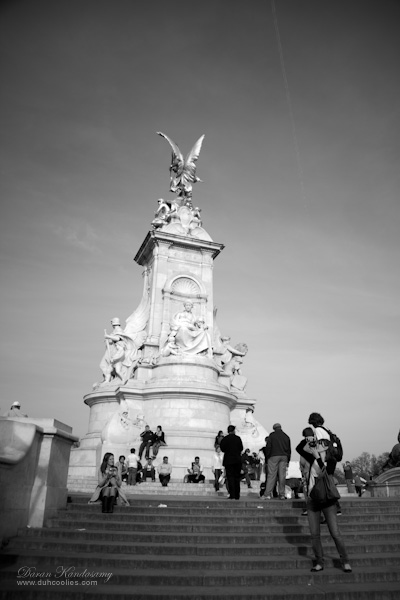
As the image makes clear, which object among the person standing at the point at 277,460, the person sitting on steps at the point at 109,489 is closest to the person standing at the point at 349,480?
the person standing at the point at 277,460

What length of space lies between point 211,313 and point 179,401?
24.8 ft

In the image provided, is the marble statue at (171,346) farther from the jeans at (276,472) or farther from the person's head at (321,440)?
the person's head at (321,440)

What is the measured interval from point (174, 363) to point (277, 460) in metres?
11.8

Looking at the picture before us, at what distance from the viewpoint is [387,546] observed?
7.10m

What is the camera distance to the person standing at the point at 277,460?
425 inches

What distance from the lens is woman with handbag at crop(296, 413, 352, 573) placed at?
588cm

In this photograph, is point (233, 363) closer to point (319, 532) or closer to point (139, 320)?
point (139, 320)

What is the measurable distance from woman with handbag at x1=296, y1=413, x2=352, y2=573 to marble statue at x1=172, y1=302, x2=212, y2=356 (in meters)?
16.8

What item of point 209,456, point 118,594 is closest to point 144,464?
point 209,456

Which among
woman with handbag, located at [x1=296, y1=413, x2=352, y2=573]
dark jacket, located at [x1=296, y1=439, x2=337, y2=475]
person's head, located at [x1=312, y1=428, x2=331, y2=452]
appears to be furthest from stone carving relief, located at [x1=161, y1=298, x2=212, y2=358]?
woman with handbag, located at [x1=296, y1=413, x2=352, y2=573]

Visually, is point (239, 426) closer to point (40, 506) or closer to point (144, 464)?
point (144, 464)

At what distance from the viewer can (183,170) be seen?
31.7 m

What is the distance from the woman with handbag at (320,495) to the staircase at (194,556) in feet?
0.95

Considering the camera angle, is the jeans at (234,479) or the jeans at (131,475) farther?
the jeans at (131,475)
